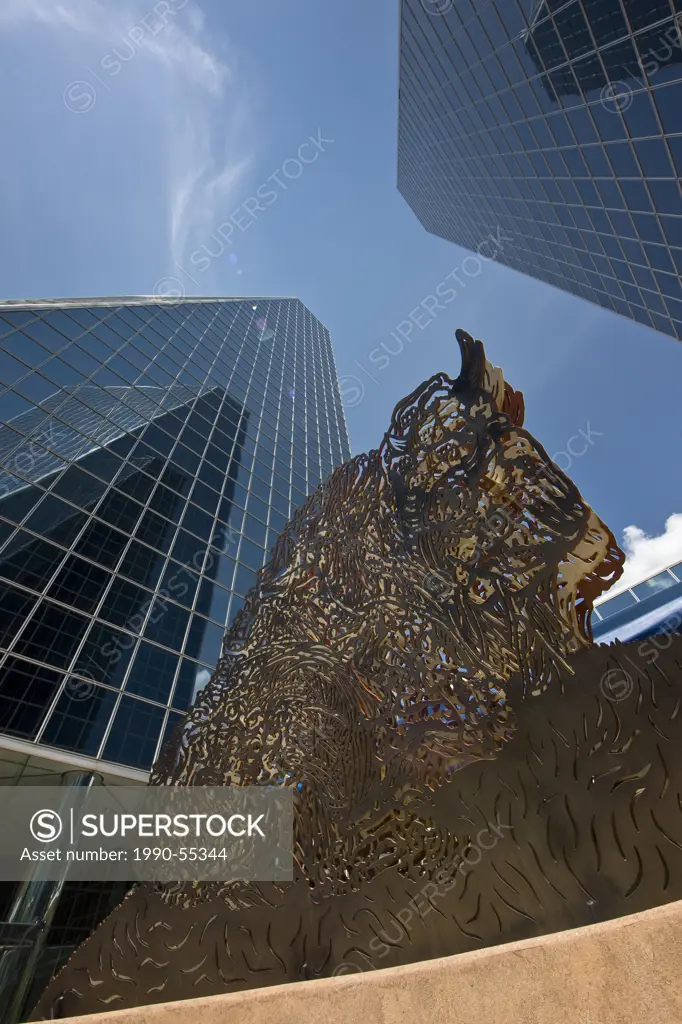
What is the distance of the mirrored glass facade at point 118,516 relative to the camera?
16.0 metres

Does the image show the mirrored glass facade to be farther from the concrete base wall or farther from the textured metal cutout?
the concrete base wall

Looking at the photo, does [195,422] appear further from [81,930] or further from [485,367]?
[485,367]

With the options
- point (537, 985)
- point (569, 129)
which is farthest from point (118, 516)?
point (569, 129)

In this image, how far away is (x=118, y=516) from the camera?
70.2ft

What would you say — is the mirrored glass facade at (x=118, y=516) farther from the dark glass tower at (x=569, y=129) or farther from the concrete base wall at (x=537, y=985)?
the dark glass tower at (x=569, y=129)

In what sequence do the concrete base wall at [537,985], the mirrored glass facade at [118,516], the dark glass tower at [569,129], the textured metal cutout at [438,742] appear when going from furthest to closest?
the mirrored glass facade at [118,516] < the dark glass tower at [569,129] < the textured metal cutout at [438,742] < the concrete base wall at [537,985]

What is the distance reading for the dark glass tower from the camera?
13.8 m

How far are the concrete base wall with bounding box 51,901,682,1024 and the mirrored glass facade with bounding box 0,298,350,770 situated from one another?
14243mm

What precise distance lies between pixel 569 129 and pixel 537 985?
23.7 metres

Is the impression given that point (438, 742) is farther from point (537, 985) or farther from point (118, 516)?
point (118, 516)

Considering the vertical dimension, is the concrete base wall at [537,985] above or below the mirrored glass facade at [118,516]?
above

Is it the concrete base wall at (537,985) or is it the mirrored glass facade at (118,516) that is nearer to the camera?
the concrete base wall at (537,985)

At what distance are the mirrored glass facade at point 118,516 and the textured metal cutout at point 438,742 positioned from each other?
1077 cm

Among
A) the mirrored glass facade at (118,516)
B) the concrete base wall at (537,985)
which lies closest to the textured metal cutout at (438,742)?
the concrete base wall at (537,985)
